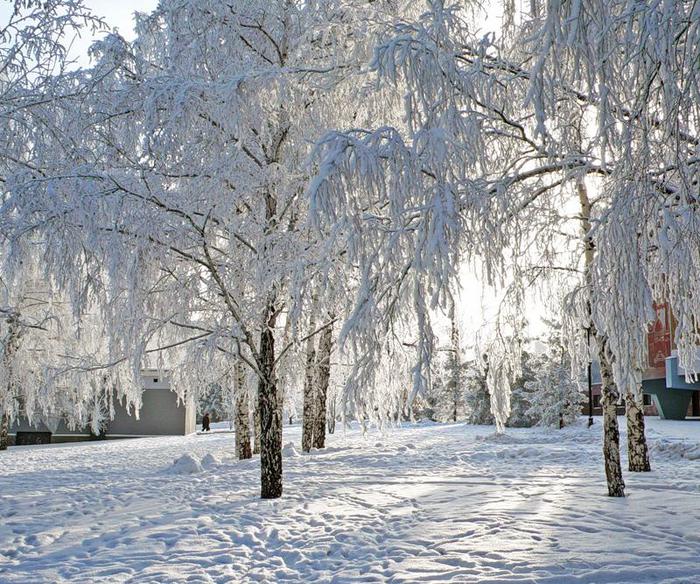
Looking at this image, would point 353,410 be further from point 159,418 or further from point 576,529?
point 159,418

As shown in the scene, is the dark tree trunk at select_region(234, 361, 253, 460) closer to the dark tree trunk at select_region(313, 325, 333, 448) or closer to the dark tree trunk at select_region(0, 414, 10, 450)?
the dark tree trunk at select_region(313, 325, 333, 448)

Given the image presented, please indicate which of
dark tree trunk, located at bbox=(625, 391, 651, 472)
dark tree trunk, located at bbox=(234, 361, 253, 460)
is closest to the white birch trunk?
dark tree trunk, located at bbox=(625, 391, 651, 472)

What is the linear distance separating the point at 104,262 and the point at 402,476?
6.80 m

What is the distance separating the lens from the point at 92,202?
6.49m

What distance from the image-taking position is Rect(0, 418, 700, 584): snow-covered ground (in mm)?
5254

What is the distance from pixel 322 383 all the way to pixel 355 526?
9.15m

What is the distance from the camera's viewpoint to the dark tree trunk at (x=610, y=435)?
804 centimetres

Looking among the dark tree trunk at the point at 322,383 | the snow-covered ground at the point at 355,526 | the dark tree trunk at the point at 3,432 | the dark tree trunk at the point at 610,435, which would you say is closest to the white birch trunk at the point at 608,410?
the dark tree trunk at the point at 610,435

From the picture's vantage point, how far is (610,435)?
8.35 meters

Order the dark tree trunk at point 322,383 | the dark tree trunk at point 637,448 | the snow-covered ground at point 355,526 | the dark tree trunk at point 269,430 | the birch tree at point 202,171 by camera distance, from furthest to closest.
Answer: the dark tree trunk at point 322,383 < the dark tree trunk at point 637,448 < the dark tree trunk at point 269,430 < the birch tree at point 202,171 < the snow-covered ground at point 355,526

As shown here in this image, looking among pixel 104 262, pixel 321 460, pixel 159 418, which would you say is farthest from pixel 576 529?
pixel 159 418

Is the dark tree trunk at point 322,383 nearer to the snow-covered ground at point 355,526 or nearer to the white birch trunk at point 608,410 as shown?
the snow-covered ground at point 355,526

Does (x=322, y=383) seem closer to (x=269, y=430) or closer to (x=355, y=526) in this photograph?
(x=269, y=430)

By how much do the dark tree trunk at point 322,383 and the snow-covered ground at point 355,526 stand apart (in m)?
3.25
